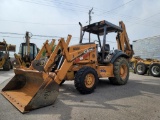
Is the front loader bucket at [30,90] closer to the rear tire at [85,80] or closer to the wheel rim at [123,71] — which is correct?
the rear tire at [85,80]

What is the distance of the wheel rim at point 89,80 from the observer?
6377 millimetres

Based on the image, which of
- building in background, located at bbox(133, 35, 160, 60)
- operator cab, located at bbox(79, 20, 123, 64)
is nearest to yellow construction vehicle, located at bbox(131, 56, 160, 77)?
building in background, located at bbox(133, 35, 160, 60)

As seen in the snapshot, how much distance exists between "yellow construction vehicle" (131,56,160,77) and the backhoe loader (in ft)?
14.1

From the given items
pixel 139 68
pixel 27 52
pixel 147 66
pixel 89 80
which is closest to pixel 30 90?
pixel 89 80

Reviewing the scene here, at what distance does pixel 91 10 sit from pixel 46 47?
25945 millimetres

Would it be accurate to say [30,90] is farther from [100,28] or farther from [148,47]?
[148,47]

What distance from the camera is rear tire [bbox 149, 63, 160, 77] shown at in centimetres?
1229

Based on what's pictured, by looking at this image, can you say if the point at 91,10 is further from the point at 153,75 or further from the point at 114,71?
the point at 114,71

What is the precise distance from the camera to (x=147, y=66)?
1341cm

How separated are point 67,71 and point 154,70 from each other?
8.11 meters

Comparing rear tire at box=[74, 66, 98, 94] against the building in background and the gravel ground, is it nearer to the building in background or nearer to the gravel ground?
the gravel ground

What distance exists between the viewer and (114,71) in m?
8.00

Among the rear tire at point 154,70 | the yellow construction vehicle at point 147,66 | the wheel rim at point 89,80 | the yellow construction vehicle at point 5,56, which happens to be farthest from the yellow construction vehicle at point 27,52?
the wheel rim at point 89,80

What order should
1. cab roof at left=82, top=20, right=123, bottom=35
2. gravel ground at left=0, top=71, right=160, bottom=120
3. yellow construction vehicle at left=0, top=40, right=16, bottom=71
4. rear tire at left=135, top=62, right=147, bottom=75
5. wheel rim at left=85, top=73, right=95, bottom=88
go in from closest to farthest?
gravel ground at left=0, top=71, right=160, bottom=120 < wheel rim at left=85, top=73, right=95, bottom=88 < cab roof at left=82, top=20, right=123, bottom=35 < rear tire at left=135, top=62, right=147, bottom=75 < yellow construction vehicle at left=0, top=40, right=16, bottom=71
